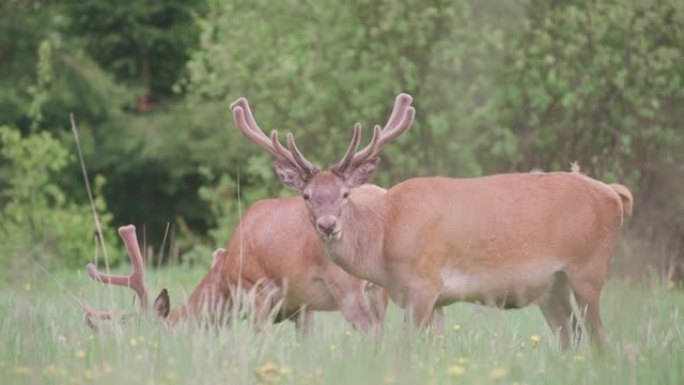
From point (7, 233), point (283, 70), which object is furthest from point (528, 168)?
point (7, 233)

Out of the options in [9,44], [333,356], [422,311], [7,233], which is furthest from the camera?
[9,44]

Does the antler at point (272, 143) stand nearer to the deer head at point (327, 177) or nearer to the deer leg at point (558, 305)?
the deer head at point (327, 177)

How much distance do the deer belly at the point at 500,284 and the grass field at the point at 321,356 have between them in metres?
0.88

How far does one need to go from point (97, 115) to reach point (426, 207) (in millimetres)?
19641

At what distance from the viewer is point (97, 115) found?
28.7 m

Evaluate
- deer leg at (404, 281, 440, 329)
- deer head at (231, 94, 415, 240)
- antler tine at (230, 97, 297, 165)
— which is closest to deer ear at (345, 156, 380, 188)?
deer head at (231, 94, 415, 240)

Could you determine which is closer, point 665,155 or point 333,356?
point 333,356

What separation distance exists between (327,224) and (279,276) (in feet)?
3.70

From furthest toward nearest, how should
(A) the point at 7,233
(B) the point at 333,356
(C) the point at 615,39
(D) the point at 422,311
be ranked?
1. (A) the point at 7,233
2. (C) the point at 615,39
3. (D) the point at 422,311
4. (B) the point at 333,356

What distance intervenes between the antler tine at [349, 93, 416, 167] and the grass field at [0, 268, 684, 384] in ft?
4.09

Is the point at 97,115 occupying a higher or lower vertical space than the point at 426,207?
lower

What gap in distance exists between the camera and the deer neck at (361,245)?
9430 millimetres

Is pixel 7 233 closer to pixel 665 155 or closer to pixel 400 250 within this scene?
pixel 665 155

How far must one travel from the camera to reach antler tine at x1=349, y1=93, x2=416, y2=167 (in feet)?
31.0
